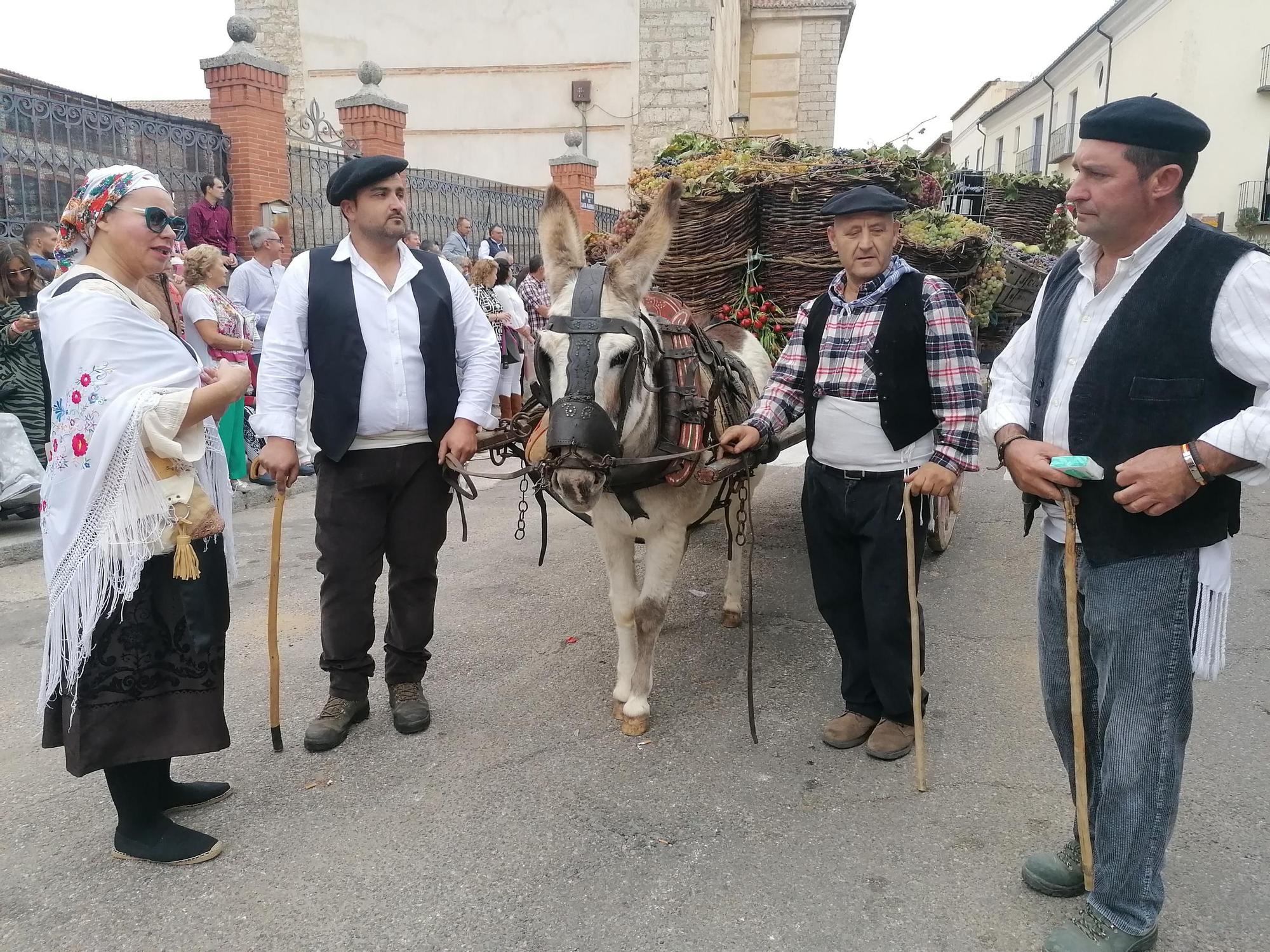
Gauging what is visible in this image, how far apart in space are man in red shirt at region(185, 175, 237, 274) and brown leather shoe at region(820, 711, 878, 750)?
8.51 meters

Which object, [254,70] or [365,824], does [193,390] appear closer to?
[365,824]

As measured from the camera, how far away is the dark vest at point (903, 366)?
2.95m

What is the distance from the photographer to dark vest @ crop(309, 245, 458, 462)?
311cm

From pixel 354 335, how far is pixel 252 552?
10.9 feet

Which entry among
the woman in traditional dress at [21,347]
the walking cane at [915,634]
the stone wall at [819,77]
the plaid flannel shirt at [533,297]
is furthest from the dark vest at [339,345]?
the stone wall at [819,77]

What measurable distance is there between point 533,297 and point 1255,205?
20875 mm

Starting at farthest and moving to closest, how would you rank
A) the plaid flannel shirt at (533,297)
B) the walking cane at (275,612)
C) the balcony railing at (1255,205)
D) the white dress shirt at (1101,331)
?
the balcony railing at (1255,205), the plaid flannel shirt at (533,297), the walking cane at (275,612), the white dress shirt at (1101,331)

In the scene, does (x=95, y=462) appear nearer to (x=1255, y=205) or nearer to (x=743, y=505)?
(x=743, y=505)

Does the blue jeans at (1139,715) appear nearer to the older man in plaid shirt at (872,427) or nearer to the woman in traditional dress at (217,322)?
the older man in plaid shirt at (872,427)

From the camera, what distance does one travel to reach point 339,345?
10.2 ft

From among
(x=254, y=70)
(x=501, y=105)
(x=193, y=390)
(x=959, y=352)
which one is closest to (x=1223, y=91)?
(x=501, y=105)

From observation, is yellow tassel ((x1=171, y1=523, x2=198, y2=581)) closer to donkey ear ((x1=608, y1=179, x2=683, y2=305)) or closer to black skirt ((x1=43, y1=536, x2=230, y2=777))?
black skirt ((x1=43, y1=536, x2=230, y2=777))

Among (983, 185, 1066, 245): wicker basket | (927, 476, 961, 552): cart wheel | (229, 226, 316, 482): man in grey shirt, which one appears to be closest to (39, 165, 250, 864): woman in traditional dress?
(927, 476, 961, 552): cart wheel

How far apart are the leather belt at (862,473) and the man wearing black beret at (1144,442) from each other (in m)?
0.75
